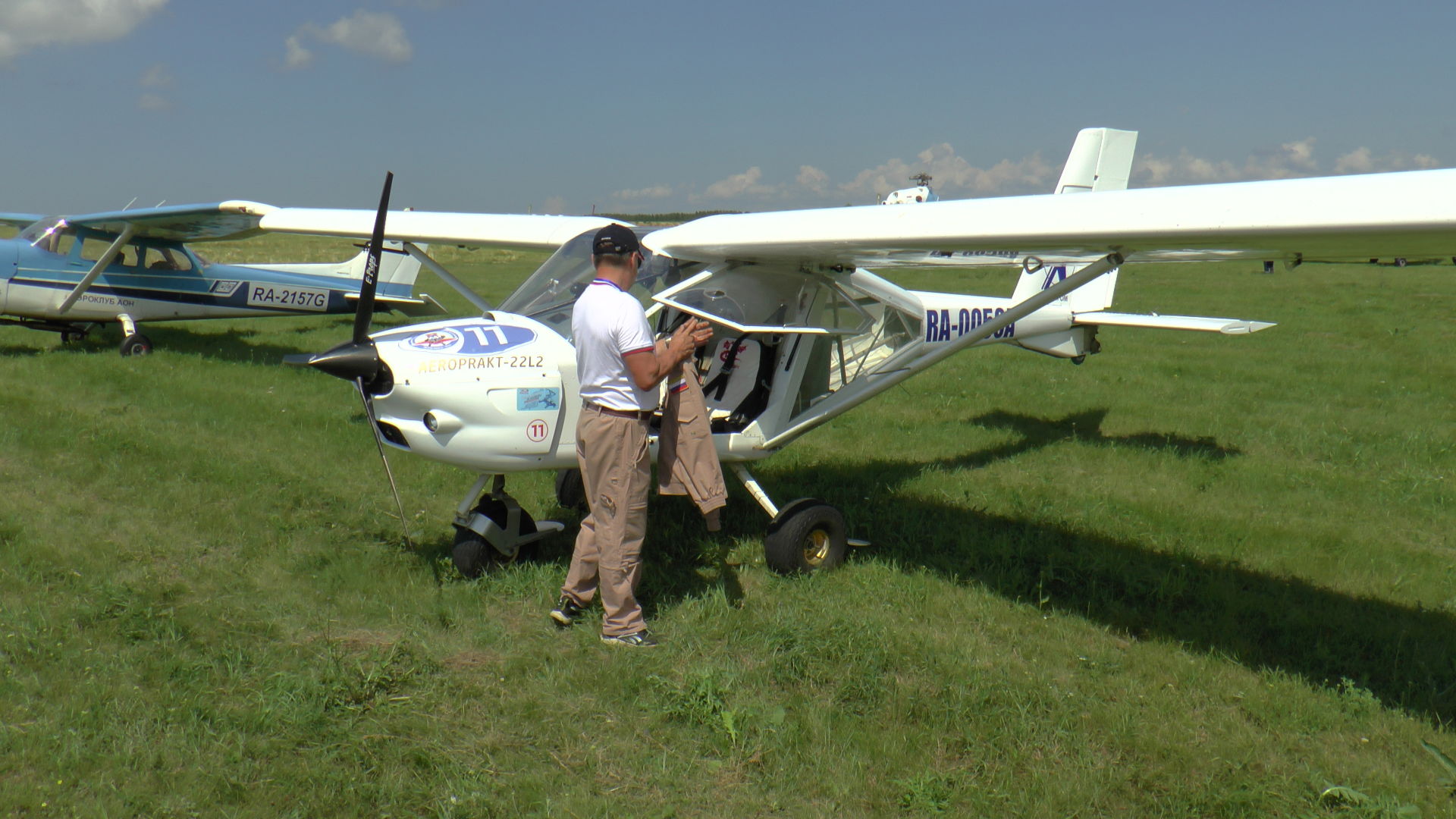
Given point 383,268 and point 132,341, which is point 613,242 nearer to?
point 132,341

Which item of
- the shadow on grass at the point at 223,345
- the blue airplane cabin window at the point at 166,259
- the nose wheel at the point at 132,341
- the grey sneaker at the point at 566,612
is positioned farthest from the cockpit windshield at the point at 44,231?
the grey sneaker at the point at 566,612

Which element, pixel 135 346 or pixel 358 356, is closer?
pixel 358 356

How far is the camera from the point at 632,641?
4.30 metres

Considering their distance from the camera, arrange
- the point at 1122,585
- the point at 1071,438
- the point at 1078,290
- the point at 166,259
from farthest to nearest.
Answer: the point at 166,259, the point at 1071,438, the point at 1078,290, the point at 1122,585

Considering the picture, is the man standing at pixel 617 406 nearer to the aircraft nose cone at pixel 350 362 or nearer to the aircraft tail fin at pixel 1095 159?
the aircraft nose cone at pixel 350 362

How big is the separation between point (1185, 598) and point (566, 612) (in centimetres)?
339

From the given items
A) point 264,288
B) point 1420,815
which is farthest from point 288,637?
point 264,288

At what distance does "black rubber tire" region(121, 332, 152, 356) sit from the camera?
501 inches

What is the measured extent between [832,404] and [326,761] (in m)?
3.46

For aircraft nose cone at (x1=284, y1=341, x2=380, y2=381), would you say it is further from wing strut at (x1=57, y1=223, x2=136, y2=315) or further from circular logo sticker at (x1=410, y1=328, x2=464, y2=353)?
wing strut at (x1=57, y1=223, x2=136, y2=315)

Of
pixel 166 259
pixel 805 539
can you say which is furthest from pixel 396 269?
pixel 805 539

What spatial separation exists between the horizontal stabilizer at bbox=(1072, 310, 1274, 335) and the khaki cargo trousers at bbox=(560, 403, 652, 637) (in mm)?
4875

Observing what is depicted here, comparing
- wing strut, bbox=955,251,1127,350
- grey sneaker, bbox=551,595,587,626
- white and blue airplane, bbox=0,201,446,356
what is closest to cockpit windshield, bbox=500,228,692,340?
grey sneaker, bbox=551,595,587,626

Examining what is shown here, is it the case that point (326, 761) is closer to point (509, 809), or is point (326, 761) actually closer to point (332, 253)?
point (509, 809)
